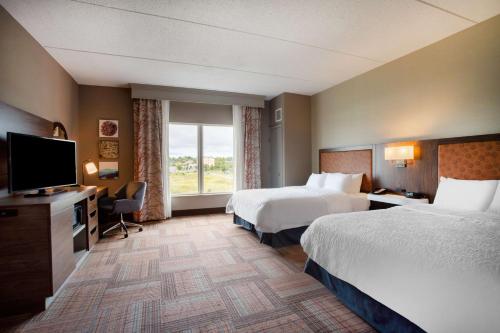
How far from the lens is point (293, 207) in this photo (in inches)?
130

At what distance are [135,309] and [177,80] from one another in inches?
148

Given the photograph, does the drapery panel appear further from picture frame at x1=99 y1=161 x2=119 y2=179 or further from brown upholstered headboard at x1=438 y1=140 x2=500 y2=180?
brown upholstered headboard at x1=438 y1=140 x2=500 y2=180

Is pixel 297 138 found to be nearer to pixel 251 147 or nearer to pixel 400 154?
pixel 251 147

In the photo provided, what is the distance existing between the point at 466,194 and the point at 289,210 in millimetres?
1904

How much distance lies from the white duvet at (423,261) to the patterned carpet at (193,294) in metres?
0.40

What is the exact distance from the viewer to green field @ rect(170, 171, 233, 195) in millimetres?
5352

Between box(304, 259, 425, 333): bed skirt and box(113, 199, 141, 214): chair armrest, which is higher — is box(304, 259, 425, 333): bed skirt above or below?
below

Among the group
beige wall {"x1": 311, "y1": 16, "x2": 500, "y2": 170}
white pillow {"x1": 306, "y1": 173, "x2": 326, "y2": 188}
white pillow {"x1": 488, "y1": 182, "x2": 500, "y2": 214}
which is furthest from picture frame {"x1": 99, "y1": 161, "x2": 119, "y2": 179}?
white pillow {"x1": 488, "y1": 182, "x2": 500, "y2": 214}

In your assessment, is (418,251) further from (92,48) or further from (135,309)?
(92,48)

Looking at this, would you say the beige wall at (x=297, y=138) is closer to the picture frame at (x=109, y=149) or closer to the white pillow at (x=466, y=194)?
the white pillow at (x=466, y=194)

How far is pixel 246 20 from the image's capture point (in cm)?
258

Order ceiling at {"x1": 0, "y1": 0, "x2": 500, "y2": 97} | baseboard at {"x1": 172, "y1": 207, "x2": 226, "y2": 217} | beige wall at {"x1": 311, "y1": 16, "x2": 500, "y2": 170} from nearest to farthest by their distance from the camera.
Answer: ceiling at {"x1": 0, "y1": 0, "x2": 500, "y2": 97}, beige wall at {"x1": 311, "y1": 16, "x2": 500, "y2": 170}, baseboard at {"x1": 172, "y1": 207, "x2": 226, "y2": 217}

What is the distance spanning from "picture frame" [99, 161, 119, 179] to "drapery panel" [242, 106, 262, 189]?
2696 millimetres

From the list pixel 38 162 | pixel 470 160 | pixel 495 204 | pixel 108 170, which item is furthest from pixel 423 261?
pixel 108 170
